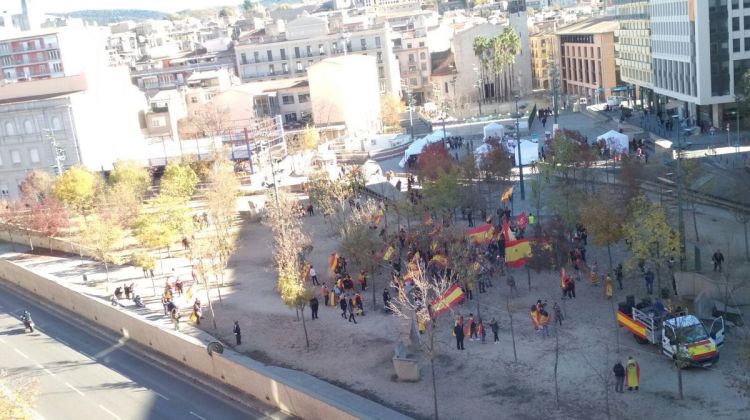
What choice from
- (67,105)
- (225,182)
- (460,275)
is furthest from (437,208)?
(67,105)

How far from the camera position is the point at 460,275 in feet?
90.3

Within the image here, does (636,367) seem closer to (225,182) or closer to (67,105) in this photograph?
(225,182)

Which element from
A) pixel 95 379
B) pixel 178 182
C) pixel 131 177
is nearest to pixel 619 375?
pixel 95 379

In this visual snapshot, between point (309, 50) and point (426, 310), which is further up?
point (309, 50)

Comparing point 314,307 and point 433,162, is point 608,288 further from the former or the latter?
point 433,162

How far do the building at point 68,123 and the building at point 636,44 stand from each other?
132 feet

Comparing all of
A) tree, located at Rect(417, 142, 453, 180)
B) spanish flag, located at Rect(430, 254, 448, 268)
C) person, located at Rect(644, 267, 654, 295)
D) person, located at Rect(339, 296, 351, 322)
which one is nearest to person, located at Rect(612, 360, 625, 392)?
person, located at Rect(644, 267, 654, 295)

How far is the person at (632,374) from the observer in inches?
780

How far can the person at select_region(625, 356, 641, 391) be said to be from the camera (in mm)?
19812

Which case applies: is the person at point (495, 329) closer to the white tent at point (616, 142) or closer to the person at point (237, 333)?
the person at point (237, 333)

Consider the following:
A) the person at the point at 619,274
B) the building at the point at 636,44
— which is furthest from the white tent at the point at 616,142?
the person at the point at 619,274

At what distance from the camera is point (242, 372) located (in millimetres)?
23531

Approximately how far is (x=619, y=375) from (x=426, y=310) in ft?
16.4

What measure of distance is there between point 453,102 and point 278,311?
5873cm
